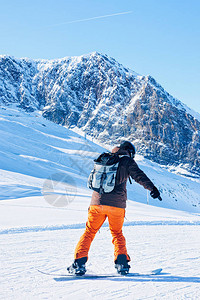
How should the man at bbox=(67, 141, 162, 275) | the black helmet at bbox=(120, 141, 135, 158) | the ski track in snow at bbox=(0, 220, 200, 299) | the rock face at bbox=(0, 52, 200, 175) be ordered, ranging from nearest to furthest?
1. the ski track in snow at bbox=(0, 220, 200, 299)
2. the man at bbox=(67, 141, 162, 275)
3. the black helmet at bbox=(120, 141, 135, 158)
4. the rock face at bbox=(0, 52, 200, 175)

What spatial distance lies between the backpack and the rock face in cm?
15143

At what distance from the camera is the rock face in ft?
534

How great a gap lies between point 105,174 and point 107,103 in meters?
176

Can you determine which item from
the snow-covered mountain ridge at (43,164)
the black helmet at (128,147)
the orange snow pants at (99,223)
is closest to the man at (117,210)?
the orange snow pants at (99,223)

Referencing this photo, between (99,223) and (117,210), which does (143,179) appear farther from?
(99,223)

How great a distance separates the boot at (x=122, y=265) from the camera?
335 centimetres

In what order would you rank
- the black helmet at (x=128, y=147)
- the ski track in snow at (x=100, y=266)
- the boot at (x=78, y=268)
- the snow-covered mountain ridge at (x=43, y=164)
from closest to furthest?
the ski track in snow at (x=100, y=266)
the boot at (x=78, y=268)
the black helmet at (x=128, y=147)
the snow-covered mountain ridge at (x=43, y=164)

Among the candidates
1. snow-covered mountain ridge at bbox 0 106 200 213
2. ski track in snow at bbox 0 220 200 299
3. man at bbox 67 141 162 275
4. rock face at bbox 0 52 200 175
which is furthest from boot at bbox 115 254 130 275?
rock face at bbox 0 52 200 175

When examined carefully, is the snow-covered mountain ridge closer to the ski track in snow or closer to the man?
the ski track in snow

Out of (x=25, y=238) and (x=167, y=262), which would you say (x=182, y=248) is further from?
(x=25, y=238)

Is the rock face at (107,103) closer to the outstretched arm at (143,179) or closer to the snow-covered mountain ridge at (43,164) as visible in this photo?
the snow-covered mountain ridge at (43,164)

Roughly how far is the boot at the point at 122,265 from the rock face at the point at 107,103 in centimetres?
15159

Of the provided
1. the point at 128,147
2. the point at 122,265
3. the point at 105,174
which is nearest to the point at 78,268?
the point at 122,265

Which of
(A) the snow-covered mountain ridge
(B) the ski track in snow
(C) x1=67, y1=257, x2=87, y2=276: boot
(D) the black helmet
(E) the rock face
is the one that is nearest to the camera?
(B) the ski track in snow
